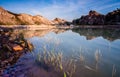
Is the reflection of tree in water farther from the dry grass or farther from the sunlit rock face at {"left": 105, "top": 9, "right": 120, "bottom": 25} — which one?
the sunlit rock face at {"left": 105, "top": 9, "right": 120, "bottom": 25}

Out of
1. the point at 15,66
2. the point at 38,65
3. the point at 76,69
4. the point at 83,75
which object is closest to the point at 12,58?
the point at 15,66

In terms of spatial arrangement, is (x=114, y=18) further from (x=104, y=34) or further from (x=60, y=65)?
(x=60, y=65)

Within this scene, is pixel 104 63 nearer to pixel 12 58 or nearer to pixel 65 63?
pixel 65 63

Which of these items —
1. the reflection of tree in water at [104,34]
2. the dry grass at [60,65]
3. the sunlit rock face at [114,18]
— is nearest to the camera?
the dry grass at [60,65]

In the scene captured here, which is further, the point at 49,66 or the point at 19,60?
the point at 19,60

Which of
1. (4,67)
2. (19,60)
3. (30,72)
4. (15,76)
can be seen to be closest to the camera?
(15,76)

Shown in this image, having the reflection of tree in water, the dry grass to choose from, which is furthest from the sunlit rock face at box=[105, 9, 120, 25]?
the dry grass

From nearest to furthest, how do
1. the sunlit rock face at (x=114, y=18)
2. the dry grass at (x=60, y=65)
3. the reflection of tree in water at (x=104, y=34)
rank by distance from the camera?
the dry grass at (x=60, y=65) → the reflection of tree in water at (x=104, y=34) → the sunlit rock face at (x=114, y=18)

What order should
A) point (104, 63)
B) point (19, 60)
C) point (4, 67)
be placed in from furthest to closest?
point (19, 60)
point (104, 63)
point (4, 67)

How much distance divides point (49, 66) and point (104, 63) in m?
4.32

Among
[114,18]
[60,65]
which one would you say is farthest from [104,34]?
[114,18]

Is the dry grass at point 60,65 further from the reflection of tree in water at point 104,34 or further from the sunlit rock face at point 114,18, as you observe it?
the sunlit rock face at point 114,18

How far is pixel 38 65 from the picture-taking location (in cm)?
1155

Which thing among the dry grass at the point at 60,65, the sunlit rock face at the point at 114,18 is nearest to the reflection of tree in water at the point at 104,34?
the dry grass at the point at 60,65
